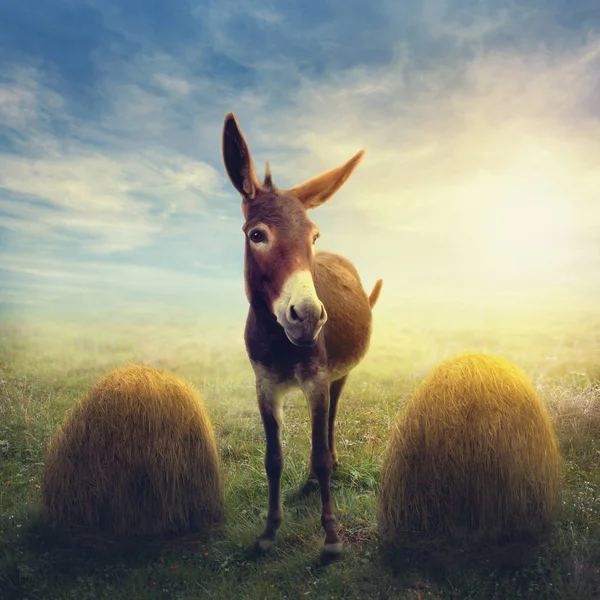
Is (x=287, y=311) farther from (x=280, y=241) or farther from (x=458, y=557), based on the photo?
(x=458, y=557)

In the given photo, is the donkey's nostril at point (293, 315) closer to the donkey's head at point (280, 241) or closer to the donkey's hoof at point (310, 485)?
the donkey's head at point (280, 241)

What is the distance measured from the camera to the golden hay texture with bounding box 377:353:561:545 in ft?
13.5

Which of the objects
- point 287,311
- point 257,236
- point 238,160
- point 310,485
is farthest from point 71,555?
point 238,160

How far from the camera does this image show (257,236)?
12.9 feet

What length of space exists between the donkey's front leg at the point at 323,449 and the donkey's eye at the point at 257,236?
49.7 inches

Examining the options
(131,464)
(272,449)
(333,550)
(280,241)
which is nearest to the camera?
(280,241)

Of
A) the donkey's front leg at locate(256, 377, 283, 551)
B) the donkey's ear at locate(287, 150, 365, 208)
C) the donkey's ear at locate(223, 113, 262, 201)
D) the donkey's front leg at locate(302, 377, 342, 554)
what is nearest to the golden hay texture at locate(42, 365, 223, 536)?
the donkey's front leg at locate(256, 377, 283, 551)

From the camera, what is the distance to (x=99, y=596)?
4184 millimetres

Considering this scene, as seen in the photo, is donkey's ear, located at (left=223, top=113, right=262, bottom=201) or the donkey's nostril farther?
donkey's ear, located at (left=223, top=113, right=262, bottom=201)

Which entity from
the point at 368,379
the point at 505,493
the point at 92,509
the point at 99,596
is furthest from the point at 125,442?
the point at 368,379

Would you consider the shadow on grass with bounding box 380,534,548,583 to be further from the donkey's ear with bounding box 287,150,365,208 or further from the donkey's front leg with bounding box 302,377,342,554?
the donkey's ear with bounding box 287,150,365,208

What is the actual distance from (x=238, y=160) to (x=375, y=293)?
2.79 m

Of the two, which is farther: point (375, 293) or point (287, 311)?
point (375, 293)

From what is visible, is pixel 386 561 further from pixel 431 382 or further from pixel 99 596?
pixel 99 596
